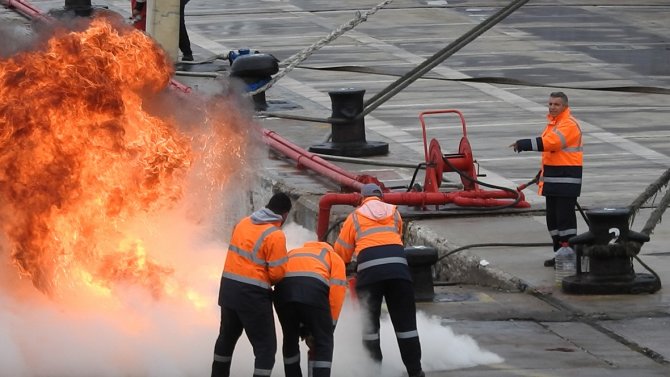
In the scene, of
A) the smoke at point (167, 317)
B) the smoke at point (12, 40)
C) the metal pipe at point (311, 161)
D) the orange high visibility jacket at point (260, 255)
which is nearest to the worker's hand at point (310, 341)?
the orange high visibility jacket at point (260, 255)

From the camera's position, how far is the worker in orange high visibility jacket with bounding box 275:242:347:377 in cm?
1110

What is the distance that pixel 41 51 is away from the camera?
12250 millimetres

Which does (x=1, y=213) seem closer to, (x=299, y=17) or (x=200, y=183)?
(x=200, y=183)

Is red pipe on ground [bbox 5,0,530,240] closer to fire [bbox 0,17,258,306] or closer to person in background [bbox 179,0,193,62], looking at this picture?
fire [bbox 0,17,258,306]

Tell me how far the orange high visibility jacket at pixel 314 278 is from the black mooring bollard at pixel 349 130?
9.96m

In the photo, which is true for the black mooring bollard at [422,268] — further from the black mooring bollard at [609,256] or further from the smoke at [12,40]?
the smoke at [12,40]

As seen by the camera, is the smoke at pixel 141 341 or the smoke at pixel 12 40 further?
the smoke at pixel 12 40

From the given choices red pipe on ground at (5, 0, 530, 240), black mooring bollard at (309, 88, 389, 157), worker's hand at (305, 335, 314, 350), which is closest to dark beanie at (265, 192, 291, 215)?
worker's hand at (305, 335, 314, 350)

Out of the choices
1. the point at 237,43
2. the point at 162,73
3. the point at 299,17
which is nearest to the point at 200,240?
the point at 162,73

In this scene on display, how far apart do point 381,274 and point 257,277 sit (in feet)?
3.68

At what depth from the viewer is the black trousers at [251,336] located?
→ 36.3 feet

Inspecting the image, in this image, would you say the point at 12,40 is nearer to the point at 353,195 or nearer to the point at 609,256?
the point at 353,195

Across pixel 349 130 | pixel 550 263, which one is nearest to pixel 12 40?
pixel 550 263

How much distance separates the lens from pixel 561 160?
15.1 metres
